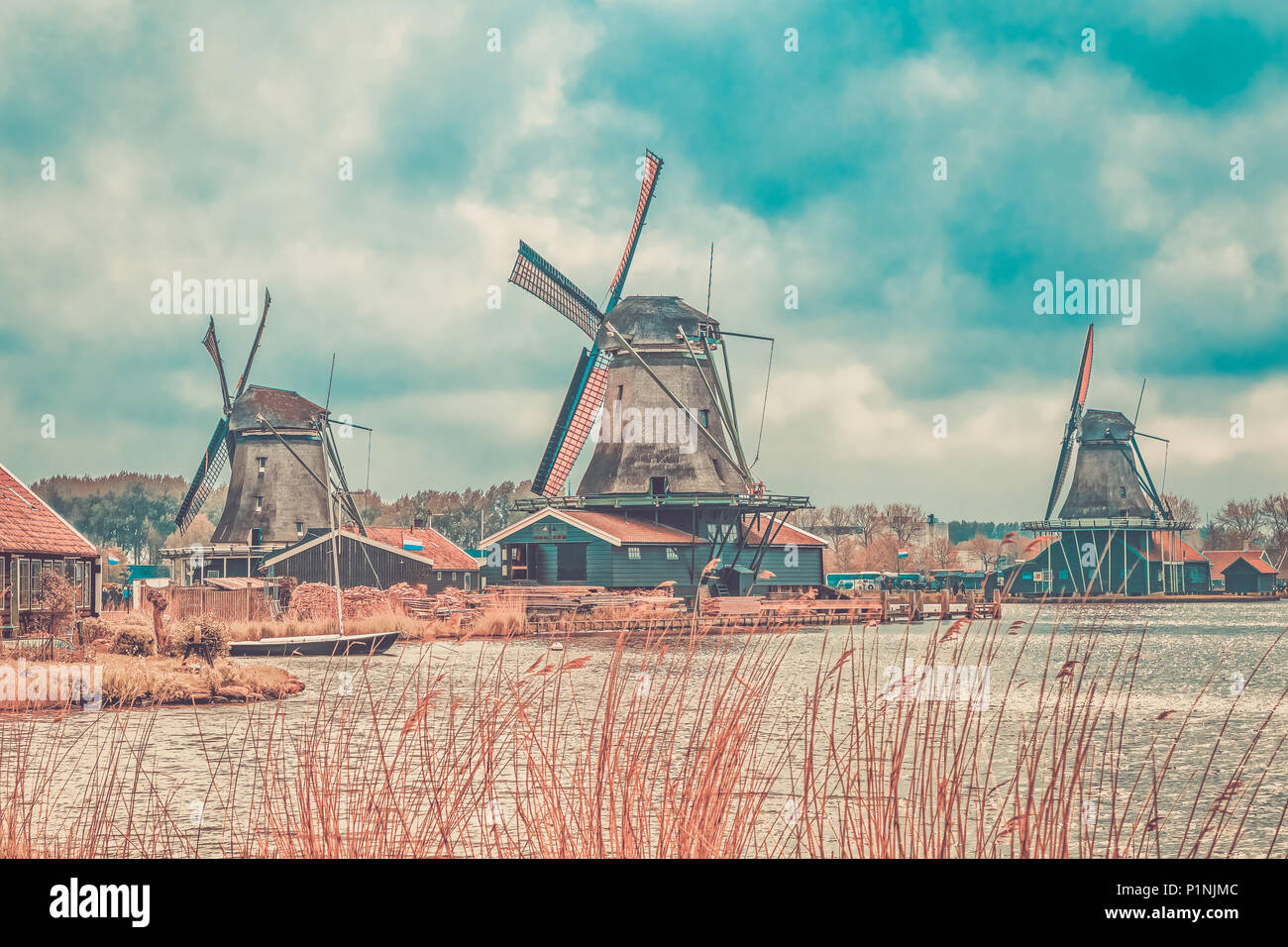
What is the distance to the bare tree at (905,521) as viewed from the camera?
91938 millimetres

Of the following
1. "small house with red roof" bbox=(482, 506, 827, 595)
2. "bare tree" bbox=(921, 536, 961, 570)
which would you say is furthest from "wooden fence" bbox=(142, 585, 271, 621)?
"bare tree" bbox=(921, 536, 961, 570)

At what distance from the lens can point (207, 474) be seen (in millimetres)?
48500

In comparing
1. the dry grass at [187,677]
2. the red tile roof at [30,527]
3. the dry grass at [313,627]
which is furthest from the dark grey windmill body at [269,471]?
the dry grass at [187,677]

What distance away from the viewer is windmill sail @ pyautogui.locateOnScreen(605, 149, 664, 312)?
40.1 m

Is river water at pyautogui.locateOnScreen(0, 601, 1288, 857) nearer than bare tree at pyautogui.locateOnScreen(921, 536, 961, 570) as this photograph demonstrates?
Yes

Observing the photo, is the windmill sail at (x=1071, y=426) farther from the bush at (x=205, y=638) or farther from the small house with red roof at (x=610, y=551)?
the bush at (x=205, y=638)

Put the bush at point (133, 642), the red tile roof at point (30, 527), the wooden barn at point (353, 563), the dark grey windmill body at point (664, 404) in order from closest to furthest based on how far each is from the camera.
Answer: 1. the bush at point (133, 642)
2. the red tile roof at point (30, 527)
3. the dark grey windmill body at point (664, 404)
4. the wooden barn at point (353, 563)

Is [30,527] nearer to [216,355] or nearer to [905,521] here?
[216,355]

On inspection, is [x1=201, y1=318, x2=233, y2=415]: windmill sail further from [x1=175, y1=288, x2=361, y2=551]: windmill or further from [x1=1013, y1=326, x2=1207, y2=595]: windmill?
[x1=1013, y1=326, x2=1207, y2=595]: windmill

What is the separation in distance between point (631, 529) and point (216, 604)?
12264mm

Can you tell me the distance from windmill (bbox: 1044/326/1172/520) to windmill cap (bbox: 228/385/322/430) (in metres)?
40.4

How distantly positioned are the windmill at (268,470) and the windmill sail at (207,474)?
0.06 meters
